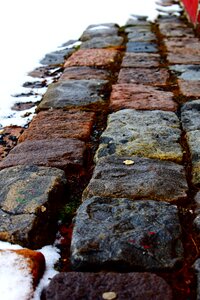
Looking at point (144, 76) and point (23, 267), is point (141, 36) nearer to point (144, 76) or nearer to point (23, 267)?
point (144, 76)

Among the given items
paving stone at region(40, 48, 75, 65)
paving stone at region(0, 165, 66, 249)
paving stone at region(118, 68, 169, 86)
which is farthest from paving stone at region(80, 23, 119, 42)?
paving stone at region(0, 165, 66, 249)

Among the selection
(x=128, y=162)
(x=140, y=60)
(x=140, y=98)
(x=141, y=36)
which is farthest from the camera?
(x=141, y=36)

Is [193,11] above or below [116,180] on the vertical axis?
above

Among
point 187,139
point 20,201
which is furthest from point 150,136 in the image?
point 20,201

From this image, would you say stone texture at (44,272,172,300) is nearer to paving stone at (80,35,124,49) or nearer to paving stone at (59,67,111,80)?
paving stone at (59,67,111,80)

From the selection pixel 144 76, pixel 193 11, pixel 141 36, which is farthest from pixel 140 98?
pixel 193 11

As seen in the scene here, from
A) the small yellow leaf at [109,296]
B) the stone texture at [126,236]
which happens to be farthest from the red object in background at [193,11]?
the small yellow leaf at [109,296]
